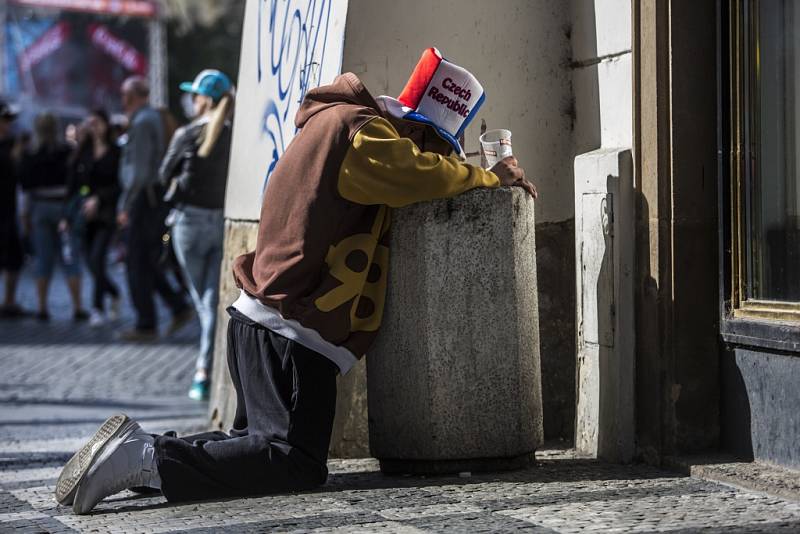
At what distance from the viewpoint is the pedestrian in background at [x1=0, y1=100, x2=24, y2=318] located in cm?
1410

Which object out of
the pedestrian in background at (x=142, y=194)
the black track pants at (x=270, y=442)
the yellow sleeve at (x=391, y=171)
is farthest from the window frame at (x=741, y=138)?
the pedestrian in background at (x=142, y=194)

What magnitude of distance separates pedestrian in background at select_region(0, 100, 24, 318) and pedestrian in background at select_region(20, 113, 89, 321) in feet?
0.54

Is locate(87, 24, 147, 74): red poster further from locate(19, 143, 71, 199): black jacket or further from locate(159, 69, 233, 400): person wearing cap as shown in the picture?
locate(159, 69, 233, 400): person wearing cap

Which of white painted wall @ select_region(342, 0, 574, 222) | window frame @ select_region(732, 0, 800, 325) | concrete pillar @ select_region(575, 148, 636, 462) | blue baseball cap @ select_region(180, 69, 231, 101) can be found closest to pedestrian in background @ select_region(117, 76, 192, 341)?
blue baseball cap @ select_region(180, 69, 231, 101)

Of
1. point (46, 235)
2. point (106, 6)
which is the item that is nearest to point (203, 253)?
point (46, 235)

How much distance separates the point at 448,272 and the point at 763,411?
1.16 m

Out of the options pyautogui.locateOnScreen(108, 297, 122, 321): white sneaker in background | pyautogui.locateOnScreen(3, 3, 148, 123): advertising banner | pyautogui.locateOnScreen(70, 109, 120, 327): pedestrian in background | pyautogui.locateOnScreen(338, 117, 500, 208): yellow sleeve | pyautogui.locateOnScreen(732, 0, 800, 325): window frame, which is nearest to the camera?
pyautogui.locateOnScreen(338, 117, 500, 208): yellow sleeve

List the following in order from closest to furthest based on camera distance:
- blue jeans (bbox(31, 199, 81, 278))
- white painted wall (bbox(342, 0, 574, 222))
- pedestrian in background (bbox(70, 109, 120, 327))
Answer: white painted wall (bbox(342, 0, 574, 222)) < pedestrian in background (bbox(70, 109, 120, 327)) < blue jeans (bbox(31, 199, 81, 278))

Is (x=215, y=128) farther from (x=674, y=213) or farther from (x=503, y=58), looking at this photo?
(x=674, y=213)

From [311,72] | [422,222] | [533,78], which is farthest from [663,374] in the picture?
[311,72]

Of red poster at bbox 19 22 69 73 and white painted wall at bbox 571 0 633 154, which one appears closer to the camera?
white painted wall at bbox 571 0 633 154

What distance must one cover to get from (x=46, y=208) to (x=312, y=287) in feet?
32.6

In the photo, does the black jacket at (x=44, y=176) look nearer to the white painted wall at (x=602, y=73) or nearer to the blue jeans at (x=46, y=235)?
the blue jeans at (x=46, y=235)

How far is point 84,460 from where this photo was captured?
4750 mm
